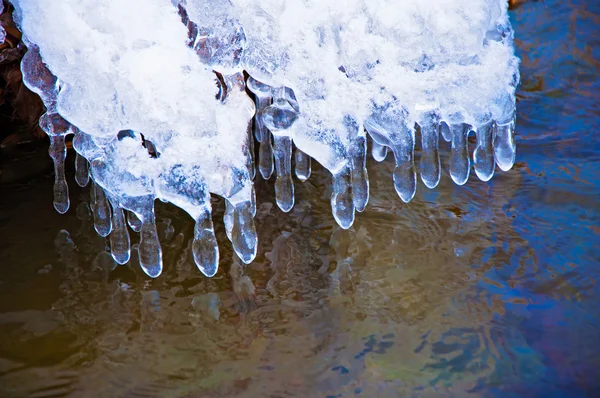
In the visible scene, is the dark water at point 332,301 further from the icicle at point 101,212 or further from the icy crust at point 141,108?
the icy crust at point 141,108

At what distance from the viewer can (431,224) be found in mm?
2348

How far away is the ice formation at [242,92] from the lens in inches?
73.8

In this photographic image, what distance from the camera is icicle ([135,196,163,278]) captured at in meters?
1.88

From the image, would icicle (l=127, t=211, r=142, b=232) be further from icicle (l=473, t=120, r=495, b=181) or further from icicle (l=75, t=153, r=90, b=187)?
icicle (l=473, t=120, r=495, b=181)

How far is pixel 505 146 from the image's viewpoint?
2.30 m

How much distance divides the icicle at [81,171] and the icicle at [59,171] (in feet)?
0.44

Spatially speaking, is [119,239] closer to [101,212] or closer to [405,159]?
[101,212]

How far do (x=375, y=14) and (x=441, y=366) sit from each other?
43.6 inches

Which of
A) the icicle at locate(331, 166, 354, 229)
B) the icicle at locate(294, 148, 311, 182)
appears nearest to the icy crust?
the icicle at locate(331, 166, 354, 229)

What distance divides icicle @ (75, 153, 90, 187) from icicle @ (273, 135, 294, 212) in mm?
717

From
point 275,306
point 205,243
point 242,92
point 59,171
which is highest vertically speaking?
point 242,92

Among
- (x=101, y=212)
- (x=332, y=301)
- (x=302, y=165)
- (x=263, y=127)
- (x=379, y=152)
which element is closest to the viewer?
(x=332, y=301)

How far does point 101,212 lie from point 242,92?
63 cm

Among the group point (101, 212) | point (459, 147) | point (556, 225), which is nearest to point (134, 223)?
point (101, 212)
